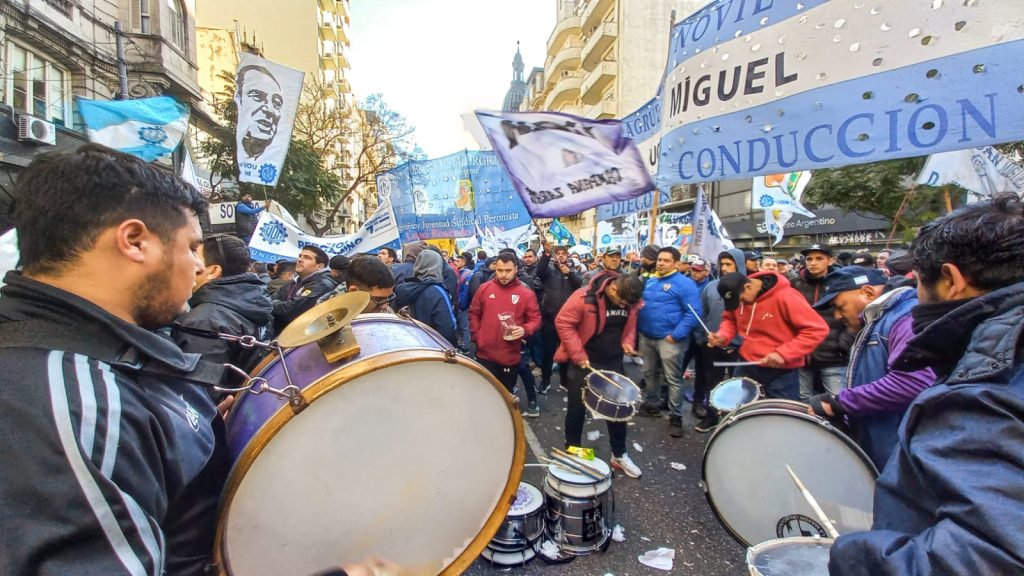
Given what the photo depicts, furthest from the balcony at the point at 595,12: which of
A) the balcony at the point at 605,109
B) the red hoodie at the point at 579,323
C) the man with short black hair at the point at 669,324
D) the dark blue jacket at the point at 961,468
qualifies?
the dark blue jacket at the point at 961,468

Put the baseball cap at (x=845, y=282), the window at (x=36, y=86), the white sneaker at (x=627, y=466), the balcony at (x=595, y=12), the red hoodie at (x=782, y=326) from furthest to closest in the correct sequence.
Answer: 1. the balcony at (x=595, y=12)
2. the window at (x=36, y=86)
3. the white sneaker at (x=627, y=466)
4. the red hoodie at (x=782, y=326)
5. the baseball cap at (x=845, y=282)

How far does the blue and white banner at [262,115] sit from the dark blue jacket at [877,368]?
23.7 feet

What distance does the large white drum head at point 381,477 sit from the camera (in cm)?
142

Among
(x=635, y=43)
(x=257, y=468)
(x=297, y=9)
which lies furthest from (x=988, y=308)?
(x=297, y=9)

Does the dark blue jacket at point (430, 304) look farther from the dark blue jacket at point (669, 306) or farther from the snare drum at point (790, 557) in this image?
the snare drum at point (790, 557)

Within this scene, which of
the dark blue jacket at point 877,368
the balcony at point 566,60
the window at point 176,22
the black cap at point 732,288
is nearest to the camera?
the dark blue jacket at point 877,368

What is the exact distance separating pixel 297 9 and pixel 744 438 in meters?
43.1

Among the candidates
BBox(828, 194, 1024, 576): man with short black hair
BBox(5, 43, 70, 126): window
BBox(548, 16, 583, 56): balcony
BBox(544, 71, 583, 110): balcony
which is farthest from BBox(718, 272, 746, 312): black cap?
BBox(548, 16, 583, 56): balcony

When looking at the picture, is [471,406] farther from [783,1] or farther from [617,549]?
[783,1]

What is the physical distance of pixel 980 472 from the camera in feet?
3.26

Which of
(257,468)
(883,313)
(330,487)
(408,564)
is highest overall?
(883,313)

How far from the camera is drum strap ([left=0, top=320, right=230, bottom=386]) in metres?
0.87

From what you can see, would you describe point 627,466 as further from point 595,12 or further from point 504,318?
point 595,12

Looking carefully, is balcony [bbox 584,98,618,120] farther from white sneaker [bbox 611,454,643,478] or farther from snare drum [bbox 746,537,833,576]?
snare drum [bbox 746,537,833,576]
